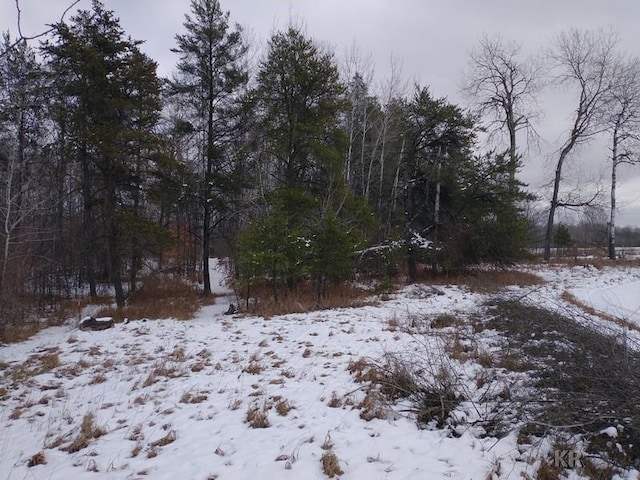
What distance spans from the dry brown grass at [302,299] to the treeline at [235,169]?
45 centimetres

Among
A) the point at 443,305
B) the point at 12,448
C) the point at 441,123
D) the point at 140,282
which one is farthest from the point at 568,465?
the point at 140,282

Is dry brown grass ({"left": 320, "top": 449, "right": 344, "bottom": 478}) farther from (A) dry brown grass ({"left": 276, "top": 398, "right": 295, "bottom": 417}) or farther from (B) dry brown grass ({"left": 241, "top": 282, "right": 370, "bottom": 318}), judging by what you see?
(B) dry brown grass ({"left": 241, "top": 282, "right": 370, "bottom": 318})

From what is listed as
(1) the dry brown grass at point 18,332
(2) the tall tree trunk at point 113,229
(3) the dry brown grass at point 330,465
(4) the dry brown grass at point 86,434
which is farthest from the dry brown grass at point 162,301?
(3) the dry brown grass at point 330,465

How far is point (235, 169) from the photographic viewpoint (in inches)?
718

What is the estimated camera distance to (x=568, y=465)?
3.41m

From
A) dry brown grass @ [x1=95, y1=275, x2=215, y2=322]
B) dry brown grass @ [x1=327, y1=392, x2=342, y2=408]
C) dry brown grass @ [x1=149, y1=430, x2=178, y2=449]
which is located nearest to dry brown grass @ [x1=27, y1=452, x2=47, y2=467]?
dry brown grass @ [x1=149, y1=430, x2=178, y2=449]

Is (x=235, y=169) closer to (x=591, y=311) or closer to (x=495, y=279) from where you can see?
(x=495, y=279)

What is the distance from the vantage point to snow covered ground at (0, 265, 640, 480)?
3.69 m

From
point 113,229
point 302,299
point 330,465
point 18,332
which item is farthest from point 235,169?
point 330,465

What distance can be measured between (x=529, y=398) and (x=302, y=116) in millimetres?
13642

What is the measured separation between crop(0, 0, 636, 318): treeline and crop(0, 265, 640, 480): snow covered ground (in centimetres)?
532

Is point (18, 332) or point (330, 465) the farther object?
point (18, 332)

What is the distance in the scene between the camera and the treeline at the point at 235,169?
1381 centimetres

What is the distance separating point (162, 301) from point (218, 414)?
41.0ft
